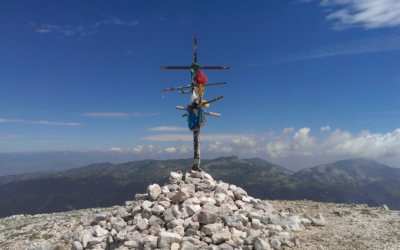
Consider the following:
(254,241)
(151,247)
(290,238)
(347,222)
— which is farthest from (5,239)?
(347,222)

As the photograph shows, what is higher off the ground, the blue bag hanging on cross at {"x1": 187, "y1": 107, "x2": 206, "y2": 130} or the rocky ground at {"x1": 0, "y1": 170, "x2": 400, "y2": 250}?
the blue bag hanging on cross at {"x1": 187, "y1": 107, "x2": 206, "y2": 130}

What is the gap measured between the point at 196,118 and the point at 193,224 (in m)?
9.03

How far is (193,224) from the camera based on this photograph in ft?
38.9

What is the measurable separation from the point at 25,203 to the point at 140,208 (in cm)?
25108

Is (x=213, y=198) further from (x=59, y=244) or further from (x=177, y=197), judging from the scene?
(x=59, y=244)

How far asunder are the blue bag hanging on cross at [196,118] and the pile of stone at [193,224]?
501cm

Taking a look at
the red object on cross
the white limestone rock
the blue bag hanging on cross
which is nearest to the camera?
the white limestone rock

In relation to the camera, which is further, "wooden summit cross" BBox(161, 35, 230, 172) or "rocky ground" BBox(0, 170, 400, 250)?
"wooden summit cross" BBox(161, 35, 230, 172)

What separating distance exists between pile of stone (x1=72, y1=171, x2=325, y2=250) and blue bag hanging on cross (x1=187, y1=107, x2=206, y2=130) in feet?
16.4

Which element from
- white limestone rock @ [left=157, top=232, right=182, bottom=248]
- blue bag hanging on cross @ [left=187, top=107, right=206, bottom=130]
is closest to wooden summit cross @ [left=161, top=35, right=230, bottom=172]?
blue bag hanging on cross @ [left=187, top=107, right=206, bottom=130]

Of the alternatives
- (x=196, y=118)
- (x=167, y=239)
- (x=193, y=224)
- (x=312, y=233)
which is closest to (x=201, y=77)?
(x=196, y=118)

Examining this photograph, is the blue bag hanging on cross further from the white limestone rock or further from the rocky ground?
the white limestone rock

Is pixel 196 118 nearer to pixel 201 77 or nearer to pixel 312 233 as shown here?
pixel 201 77

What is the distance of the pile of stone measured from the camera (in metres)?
10.8
